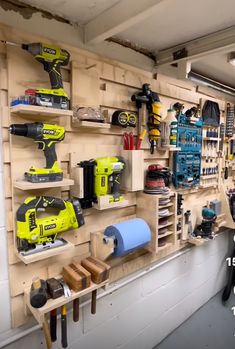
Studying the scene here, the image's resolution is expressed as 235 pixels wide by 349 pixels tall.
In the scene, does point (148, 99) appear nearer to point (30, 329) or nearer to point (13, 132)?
point (13, 132)

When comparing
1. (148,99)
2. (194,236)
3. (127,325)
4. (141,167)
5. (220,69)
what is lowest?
(127,325)

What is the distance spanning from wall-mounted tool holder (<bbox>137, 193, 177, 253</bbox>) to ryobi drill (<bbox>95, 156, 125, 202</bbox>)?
30 cm

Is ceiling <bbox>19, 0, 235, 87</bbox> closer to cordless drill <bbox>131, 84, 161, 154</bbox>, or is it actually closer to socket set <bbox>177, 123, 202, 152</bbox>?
cordless drill <bbox>131, 84, 161, 154</bbox>

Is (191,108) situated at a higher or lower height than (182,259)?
higher

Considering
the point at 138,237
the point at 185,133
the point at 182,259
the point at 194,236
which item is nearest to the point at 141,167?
the point at 138,237

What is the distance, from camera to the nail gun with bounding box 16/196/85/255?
1.11 metres

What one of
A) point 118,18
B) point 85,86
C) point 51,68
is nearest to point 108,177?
point 85,86

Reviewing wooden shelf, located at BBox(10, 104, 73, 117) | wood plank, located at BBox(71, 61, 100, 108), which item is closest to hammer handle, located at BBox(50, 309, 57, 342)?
wooden shelf, located at BBox(10, 104, 73, 117)

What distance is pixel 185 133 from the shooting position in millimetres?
1948

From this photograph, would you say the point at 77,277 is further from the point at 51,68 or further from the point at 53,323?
the point at 51,68

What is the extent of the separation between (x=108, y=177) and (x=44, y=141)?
428 mm

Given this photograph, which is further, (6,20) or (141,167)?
(141,167)

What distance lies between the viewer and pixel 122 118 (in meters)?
1.45

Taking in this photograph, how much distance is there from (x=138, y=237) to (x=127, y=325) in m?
0.82
